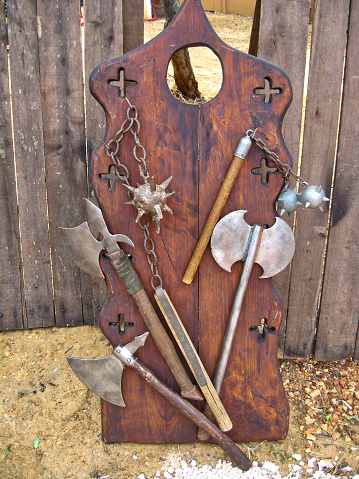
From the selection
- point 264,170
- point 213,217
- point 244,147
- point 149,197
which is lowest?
Result: point 213,217

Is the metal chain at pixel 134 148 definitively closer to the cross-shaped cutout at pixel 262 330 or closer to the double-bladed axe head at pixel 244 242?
the double-bladed axe head at pixel 244 242

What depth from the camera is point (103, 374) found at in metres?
2.08

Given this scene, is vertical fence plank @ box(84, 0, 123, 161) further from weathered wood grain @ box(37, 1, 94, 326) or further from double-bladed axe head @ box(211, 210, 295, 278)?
double-bladed axe head @ box(211, 210, 295, 278)

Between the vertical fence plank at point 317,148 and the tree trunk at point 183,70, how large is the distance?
1154mm

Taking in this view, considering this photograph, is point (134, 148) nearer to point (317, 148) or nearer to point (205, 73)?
point (317, 148)

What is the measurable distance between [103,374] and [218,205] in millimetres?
962

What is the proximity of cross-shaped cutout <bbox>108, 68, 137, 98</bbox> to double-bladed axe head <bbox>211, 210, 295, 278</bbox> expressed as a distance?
71 centimetres

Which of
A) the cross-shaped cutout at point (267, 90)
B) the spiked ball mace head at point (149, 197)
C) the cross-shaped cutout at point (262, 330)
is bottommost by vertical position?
the cross-shaped cutout at point (262, 330)

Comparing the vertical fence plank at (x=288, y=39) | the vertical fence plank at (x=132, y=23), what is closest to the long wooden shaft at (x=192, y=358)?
the vertical fence plank at (x=288, y=39)

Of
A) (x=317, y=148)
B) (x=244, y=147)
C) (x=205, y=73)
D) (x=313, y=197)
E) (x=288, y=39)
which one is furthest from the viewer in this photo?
(x=205, y=73)

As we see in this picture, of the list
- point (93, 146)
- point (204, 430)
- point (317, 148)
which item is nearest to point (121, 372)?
point (204, 430)

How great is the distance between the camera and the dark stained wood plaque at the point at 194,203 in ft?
6.23

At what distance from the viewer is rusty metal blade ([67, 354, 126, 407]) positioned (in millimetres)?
2062

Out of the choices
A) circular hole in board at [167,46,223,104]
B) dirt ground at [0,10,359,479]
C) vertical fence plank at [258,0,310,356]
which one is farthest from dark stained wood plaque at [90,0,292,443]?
circular hole in board at [167,46,223,104]
